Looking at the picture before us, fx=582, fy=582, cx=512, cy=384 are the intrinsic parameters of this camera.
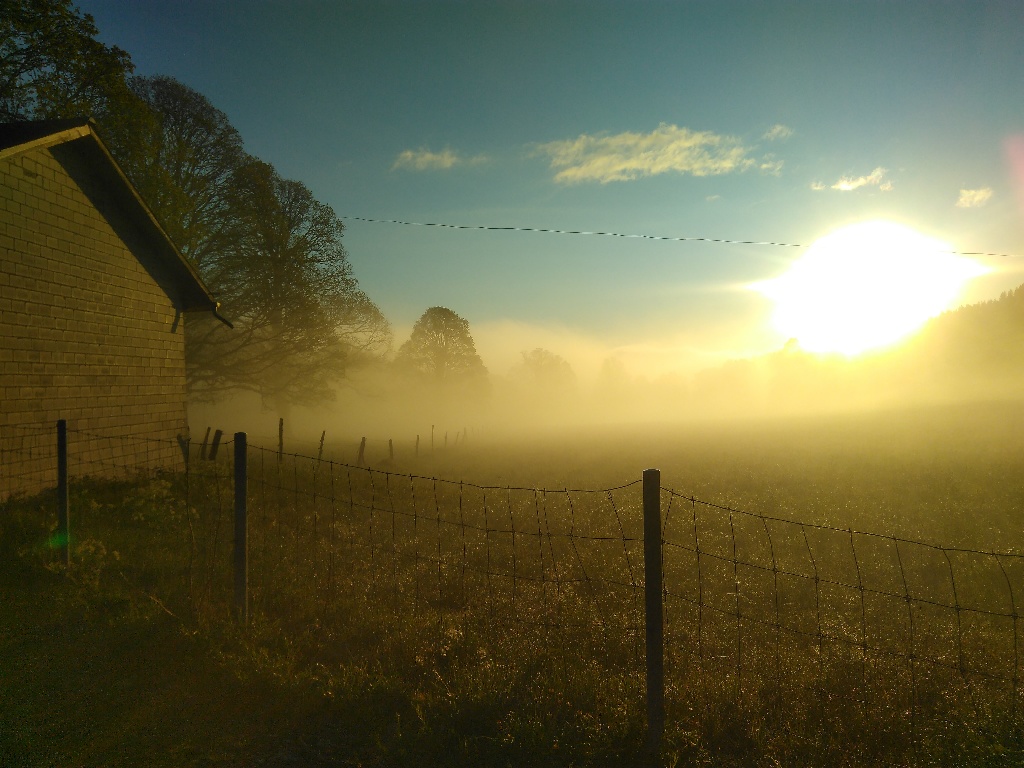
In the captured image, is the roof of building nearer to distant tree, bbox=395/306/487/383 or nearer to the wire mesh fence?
the wire mesh fence

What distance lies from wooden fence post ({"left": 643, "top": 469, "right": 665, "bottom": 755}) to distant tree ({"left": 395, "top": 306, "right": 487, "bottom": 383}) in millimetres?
51636

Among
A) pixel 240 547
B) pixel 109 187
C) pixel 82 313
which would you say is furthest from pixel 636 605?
pixel 109 187

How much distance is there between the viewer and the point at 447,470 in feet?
91.5

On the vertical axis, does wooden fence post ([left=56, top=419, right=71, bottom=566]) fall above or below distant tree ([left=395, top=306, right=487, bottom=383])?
A: below

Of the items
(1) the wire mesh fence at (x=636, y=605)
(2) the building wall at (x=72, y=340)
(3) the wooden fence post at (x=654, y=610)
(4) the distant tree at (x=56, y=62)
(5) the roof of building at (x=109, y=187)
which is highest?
(4) the distant tree at (x=56, y=62)

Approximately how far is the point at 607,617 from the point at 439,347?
49.1 m

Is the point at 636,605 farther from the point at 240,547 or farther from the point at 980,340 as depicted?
the point at 980,340

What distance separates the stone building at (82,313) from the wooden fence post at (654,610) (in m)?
11.4

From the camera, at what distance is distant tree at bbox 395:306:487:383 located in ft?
182

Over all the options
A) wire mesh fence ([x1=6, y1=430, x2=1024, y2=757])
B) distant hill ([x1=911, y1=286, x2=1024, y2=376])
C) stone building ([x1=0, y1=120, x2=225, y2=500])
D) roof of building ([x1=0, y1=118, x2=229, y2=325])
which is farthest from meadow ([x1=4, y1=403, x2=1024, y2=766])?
distant hill ([x1=911, y1=286, x2=1024, y2=376])

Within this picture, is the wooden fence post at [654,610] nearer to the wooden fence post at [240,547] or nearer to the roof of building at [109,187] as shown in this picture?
the wooden fence post at [240,547]

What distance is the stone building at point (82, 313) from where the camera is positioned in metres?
11.0

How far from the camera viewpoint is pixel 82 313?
41.5ft

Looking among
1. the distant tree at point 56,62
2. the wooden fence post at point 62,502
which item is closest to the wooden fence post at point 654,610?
the wooden fence post at point 62,502
